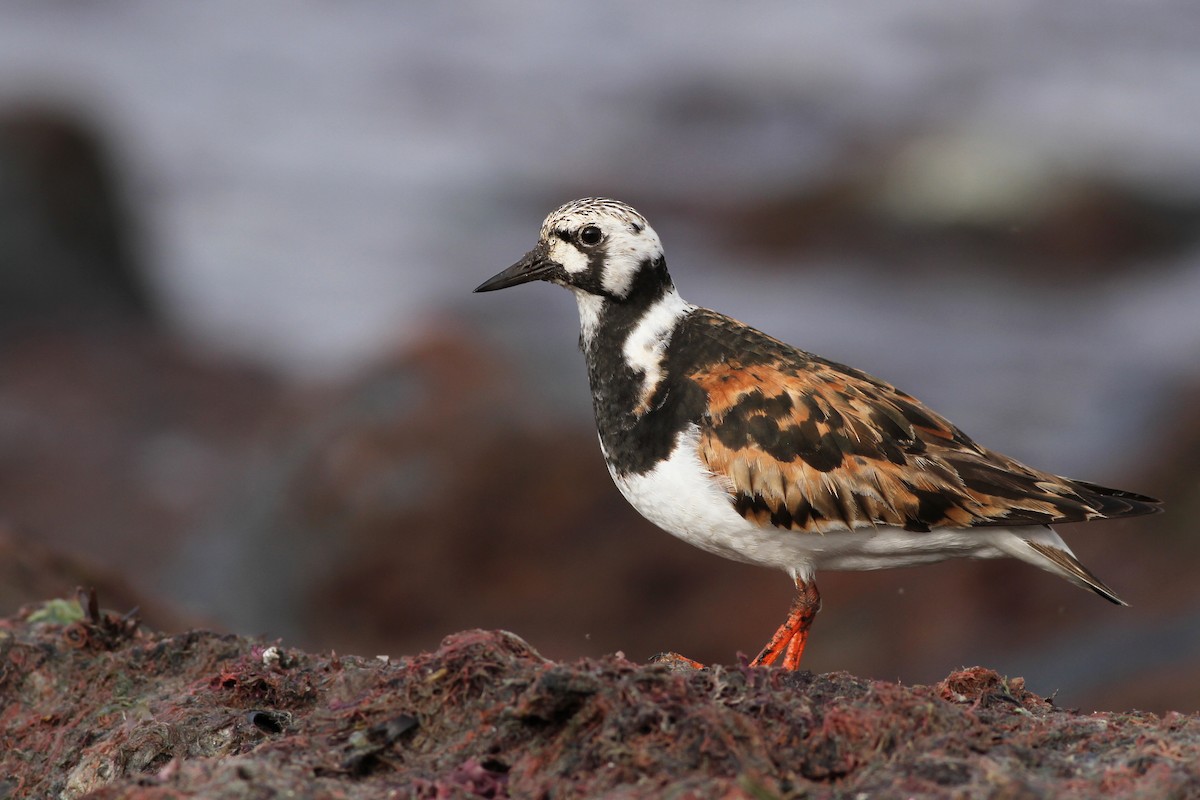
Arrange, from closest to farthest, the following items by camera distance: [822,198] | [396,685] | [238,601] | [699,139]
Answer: [396,685] < [238,601] < [822,198] < [699,139]

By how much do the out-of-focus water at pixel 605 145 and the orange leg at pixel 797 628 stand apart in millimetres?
5010

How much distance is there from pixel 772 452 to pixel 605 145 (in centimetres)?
2081

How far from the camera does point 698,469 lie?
18.8 feet

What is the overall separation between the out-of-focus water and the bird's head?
454 cm

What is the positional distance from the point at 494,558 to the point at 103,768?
5741 millimetres

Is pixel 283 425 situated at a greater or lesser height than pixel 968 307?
lesser

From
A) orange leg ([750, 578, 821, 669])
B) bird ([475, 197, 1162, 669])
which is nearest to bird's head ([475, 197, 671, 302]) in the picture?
bird ([475, 197, 1162, 669])

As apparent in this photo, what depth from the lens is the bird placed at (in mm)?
5730

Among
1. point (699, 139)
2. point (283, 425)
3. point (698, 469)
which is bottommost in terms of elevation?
point (698, 469)

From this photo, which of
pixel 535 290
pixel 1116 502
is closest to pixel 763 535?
pixel 1116 502

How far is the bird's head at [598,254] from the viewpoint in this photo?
616cm

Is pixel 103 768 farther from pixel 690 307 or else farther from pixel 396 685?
pixel 690 307

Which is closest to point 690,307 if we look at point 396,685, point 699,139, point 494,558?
point 396,685

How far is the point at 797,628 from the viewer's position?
6.05m
